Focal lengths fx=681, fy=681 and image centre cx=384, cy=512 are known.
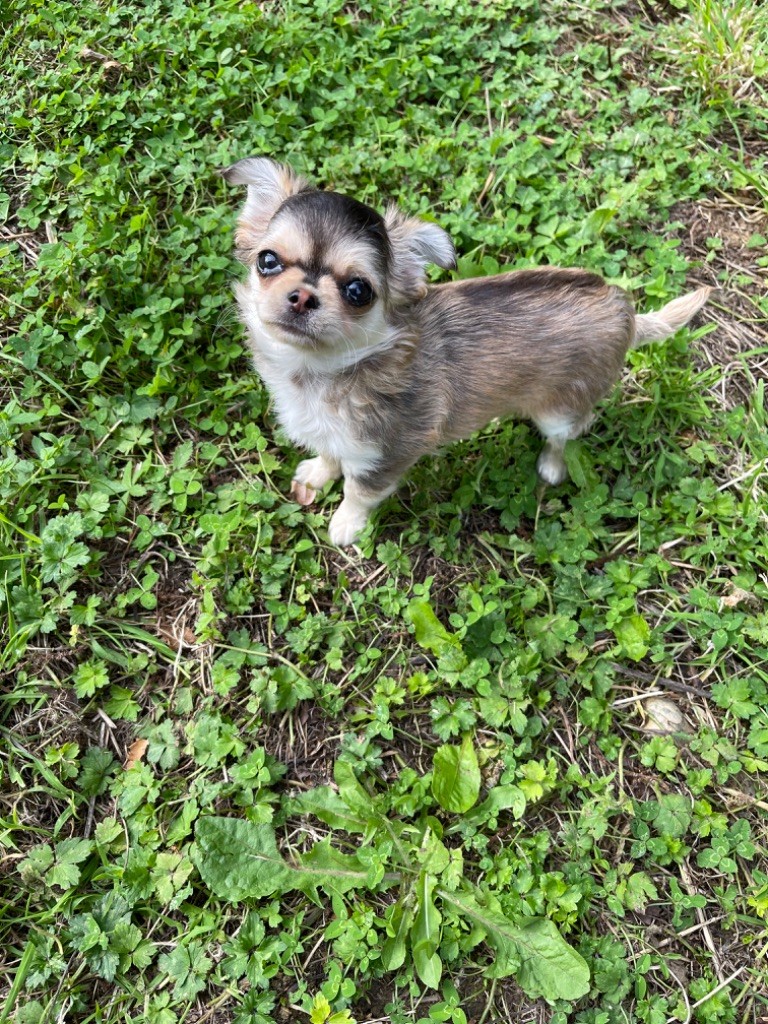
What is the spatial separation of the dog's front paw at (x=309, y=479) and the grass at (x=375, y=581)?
10 centimetres

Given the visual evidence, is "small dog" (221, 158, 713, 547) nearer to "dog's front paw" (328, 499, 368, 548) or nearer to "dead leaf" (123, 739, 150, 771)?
"dog's front paw" (328, 499, 368, 548)

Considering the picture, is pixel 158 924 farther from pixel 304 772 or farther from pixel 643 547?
pixel 643 547

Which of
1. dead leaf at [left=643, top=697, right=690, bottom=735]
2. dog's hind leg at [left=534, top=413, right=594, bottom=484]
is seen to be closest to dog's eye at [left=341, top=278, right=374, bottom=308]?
dog's hind leg at [left=534, top=413, right=594, bottom=484]

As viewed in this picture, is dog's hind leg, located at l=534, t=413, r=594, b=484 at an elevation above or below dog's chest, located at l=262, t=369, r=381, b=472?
below

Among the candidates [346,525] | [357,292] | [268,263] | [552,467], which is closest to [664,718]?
[552,467]

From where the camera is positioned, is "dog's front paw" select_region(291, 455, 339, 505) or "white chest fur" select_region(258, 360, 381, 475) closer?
"white chest fur" select_region(258, 360, 381, 475)

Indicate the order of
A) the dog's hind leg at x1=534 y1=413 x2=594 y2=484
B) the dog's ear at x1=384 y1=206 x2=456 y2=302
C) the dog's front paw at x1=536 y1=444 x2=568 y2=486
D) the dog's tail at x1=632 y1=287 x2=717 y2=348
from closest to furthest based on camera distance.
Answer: the dog's ear at x1=384 y1=206 x2=456 y2=302 < the dog's hind leg at x1=534 y1=413 x2=594 y2=484 < the dog's tail at x1=632 y1=287 x2=717 y2=348 < the dog's front paw at x1=536 y1=444 x2=568 y2=486

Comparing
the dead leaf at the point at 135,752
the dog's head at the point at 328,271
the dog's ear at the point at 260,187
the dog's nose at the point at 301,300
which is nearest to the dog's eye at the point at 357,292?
the dog's head at the point at 328,271

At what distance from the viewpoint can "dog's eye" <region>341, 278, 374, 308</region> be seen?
2629 millimetres

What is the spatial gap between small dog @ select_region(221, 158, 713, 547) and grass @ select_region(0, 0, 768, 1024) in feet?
1.85

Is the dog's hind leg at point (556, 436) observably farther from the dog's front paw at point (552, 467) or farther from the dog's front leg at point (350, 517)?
the dog's front leg at point (350, 517)

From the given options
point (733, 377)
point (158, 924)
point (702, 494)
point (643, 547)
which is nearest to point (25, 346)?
point (158, 924)

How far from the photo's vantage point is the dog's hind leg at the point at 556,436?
3408mm

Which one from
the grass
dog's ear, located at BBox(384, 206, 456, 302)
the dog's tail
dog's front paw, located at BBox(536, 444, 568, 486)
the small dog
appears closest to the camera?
the small dog
